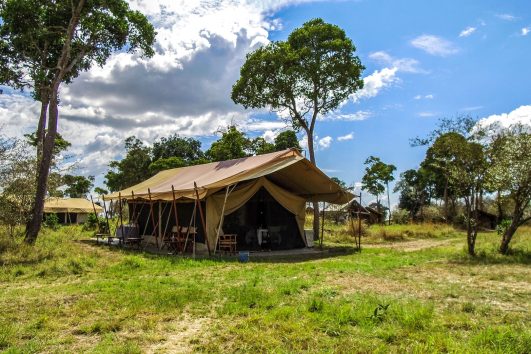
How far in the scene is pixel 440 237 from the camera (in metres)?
21.8

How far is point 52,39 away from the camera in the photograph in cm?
1445

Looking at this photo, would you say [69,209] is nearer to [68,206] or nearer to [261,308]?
[68,206]

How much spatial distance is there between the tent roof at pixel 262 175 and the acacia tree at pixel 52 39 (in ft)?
11.7

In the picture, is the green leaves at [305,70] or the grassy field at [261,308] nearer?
the grassy field at [261,308]

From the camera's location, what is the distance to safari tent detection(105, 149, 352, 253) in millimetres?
12555

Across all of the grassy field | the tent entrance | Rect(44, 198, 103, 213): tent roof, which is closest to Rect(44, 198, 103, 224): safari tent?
Rect(44, 198, 103, 213): tent roof

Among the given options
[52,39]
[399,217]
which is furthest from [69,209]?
[399,217]

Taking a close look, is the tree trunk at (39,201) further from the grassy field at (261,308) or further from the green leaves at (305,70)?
the green leaves at (305,70)

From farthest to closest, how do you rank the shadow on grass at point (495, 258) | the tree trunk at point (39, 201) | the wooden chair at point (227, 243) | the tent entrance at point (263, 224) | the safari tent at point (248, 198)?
the tent entrance at point (263, 224), the safari tent at point (248, 198), the wooden chair at point (227, 243), the tree trunk at point (39, 201), the shadow on grass at point (495, 258)

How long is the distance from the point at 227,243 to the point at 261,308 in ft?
22.9

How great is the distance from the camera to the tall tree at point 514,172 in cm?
1103

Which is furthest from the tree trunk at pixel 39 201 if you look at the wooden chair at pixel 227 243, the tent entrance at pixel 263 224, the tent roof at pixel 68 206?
the tent roof at pixel 68 206

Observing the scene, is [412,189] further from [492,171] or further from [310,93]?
[492,171]

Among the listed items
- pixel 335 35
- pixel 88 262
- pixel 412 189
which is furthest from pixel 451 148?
pixel 412 189
